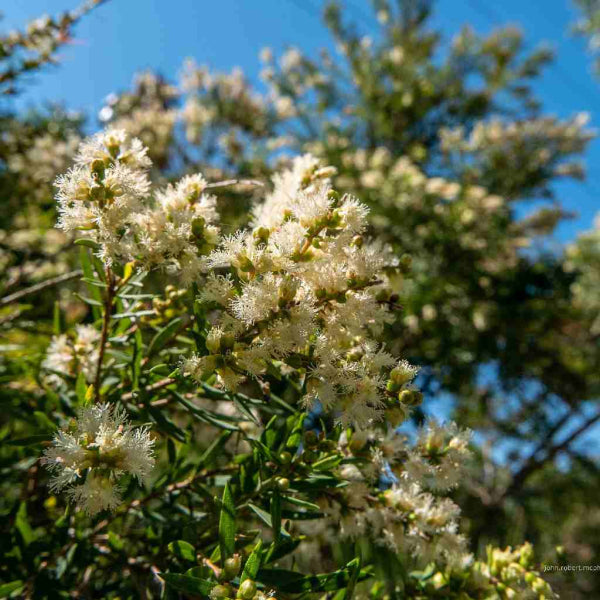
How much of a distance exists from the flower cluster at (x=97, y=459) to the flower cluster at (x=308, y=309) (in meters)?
0.16

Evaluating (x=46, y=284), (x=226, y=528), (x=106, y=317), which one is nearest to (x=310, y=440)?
(x=226, y=528)

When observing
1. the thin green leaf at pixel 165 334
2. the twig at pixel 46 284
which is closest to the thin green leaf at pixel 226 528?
the thin green leaf at pixel 165 334

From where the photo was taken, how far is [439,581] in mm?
1116

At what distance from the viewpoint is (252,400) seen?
3.36 feet

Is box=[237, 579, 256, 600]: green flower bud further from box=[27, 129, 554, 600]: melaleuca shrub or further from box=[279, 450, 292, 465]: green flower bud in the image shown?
box=[279, 450, 292, 465]: green flower bud

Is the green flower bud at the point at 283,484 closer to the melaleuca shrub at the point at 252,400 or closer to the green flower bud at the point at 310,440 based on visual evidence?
the melaleuca shrub at the point at 252,400

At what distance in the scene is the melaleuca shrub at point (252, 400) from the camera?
2.60ft

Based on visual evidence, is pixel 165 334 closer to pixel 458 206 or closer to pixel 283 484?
pixel 283 484

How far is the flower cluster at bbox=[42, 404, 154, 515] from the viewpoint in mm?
729

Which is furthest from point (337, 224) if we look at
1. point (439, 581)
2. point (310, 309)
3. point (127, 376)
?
point (439, 581)

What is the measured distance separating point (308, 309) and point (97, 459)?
401mm

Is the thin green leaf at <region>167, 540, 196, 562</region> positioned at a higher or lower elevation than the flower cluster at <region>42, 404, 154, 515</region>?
lower

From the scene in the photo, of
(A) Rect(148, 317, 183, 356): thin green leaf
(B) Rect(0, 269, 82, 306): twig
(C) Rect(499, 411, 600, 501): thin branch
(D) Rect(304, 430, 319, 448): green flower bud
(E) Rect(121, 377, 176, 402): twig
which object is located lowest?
(C) Rect(499, 411, 600, 501): thin branch

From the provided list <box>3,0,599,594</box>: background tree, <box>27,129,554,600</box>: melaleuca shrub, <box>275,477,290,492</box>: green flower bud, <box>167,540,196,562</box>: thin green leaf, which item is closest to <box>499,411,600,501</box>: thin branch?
<box>3,0,599,594</box>: background tree
